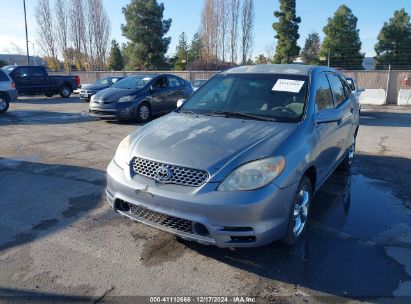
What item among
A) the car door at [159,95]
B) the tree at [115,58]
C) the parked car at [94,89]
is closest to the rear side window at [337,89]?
the car door at [159,95]

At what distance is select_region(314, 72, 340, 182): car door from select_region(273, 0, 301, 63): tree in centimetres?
3092

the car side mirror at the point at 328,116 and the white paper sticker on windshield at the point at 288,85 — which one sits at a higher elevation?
the white paper sticker on windshield at the point at 288,85

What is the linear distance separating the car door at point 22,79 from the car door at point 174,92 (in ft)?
35.0

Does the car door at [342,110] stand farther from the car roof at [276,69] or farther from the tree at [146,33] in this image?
the tree at [146,33]

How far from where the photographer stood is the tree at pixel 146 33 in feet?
128

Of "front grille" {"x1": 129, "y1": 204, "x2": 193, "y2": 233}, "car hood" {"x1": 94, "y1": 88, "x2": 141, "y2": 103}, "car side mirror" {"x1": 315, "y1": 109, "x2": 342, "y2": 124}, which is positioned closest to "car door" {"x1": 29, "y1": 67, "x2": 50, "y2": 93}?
"car hood" {"x1": 94, "y1": 88, "x2": 141, "y2": 103}

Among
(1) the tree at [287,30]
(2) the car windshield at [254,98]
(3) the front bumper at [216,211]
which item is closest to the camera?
(3) the front bumper at [216,211]

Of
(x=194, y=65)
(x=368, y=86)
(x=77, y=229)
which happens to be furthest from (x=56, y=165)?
(x=194, y=65)

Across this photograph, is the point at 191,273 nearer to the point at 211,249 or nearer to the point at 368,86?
the point at 211,249

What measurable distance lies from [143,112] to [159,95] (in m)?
0.87

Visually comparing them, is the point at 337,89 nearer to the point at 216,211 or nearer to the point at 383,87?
the point at 216,211

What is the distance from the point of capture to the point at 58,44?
4903cm

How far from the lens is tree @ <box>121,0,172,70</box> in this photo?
38.9 m

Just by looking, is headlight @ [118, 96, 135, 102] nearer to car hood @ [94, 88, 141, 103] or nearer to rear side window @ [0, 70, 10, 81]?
car hood @ [94, 88, 141, 103]
